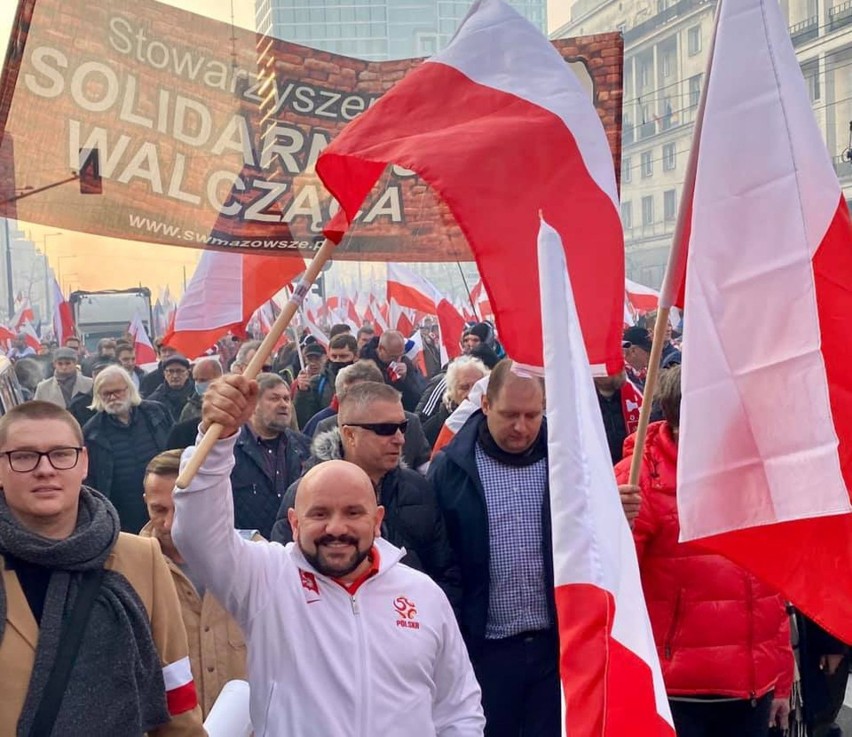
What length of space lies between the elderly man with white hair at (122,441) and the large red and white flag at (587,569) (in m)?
5.02

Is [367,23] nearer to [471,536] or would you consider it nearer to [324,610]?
[471,536]

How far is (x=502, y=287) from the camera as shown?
3.60m

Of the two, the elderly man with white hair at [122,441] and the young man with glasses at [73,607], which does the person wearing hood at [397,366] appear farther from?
the young man with glasses at [73,607]

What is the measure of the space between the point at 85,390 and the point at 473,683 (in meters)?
8.85

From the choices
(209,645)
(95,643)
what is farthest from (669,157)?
(95,643)

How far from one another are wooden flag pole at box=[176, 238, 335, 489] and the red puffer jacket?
4.43 ft

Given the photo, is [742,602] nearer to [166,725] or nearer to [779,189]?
[779,189]

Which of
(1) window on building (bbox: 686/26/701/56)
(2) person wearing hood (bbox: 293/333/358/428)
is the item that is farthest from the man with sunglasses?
(1) window on building (bbox: 686/26/701/56)

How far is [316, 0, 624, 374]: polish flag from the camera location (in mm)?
3621

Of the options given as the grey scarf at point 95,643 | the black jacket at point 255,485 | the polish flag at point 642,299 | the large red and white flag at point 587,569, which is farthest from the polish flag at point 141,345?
the large red and white flag at point 587,569

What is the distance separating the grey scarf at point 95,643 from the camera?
2.66 meters

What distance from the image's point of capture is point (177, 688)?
2.89 metres

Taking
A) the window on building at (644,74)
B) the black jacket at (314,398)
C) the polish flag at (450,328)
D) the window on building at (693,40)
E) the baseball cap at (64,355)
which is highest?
the window on building at (693,40)

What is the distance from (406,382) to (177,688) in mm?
7807
